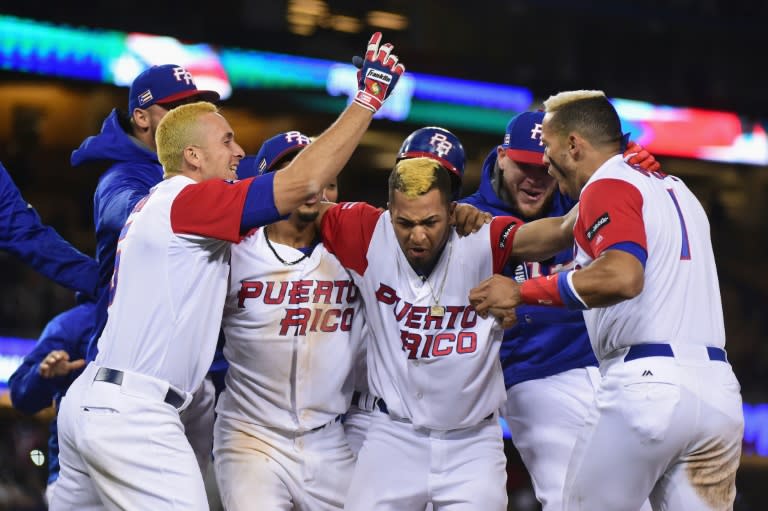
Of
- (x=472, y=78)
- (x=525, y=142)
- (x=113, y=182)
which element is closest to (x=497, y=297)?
(x=525, y=142)

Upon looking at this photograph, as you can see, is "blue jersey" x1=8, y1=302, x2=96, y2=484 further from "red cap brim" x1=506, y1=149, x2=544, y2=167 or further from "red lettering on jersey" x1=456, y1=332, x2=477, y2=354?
"red cap brim" x1=506, y1=149, x2=544, y2=167

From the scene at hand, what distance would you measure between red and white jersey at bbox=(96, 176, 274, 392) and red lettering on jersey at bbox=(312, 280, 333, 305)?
0.72 metres

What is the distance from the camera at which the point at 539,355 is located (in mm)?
5129

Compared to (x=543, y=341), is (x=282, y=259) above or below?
above

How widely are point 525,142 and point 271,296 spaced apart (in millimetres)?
1519

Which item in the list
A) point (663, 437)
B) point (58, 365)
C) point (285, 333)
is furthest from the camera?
point (58, 365)

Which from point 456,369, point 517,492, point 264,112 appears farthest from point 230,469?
point 264,112

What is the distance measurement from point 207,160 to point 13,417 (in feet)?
20.7

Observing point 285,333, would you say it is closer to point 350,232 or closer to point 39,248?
point 350,232

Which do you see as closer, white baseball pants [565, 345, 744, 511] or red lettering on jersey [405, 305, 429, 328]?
white baseball pants [565, 345, 744, 511]

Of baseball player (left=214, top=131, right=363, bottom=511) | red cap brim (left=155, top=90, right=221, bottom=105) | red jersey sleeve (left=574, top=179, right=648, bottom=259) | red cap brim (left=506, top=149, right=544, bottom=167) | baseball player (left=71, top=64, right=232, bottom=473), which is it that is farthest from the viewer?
red cap brim (left=155, top=90, right=221, bottom=105)

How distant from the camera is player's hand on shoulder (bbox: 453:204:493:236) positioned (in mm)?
4523

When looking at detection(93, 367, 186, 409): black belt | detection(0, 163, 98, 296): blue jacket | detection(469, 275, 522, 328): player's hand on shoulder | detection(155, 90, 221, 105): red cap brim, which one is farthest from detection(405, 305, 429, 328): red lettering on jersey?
detection(155, 90, 221, 105): red cap brim

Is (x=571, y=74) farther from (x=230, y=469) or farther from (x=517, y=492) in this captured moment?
(x=230, y=469)
